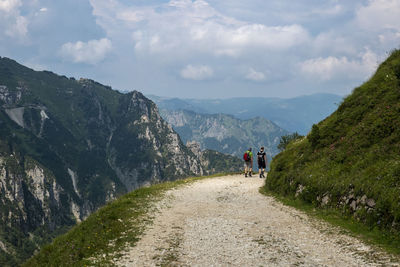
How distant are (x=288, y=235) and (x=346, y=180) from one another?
6303 millimetres

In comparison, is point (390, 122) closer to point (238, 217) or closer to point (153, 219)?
point (238, 217)

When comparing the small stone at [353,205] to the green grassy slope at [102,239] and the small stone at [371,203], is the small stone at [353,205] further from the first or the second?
the green grassy slope at [102,239]

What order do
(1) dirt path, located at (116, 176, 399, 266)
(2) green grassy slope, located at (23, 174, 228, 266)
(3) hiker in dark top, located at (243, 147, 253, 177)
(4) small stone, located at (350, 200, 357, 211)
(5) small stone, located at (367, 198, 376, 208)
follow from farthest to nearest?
(3) hiker in dark top, located at (243, 147, 253, 177)
(4) small stone, located at (350, 200, 357, 211)
(5) small stone, located at (367, 198, 376, 208)
(2) green grassy slope, located at (23, 174, 228, 266)
(1) dirt path, located at (116, 176, 399, 266)

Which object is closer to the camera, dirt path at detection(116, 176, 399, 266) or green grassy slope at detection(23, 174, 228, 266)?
dirt path at detection(116, 176, 399, 266)

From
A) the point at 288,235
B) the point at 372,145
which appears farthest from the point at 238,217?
the point at 372,145

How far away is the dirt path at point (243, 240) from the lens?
12117mm

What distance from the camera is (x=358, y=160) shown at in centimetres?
2050

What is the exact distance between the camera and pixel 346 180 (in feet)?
61.8

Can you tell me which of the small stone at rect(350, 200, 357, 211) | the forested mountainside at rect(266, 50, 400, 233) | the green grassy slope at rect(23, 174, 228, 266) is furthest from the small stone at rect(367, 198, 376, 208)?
the green grassy slope at rect(23, 174, 228, 266)

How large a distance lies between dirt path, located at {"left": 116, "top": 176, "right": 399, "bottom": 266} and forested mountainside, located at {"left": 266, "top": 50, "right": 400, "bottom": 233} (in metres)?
2.10

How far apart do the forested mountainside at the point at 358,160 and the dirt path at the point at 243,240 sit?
2.10m

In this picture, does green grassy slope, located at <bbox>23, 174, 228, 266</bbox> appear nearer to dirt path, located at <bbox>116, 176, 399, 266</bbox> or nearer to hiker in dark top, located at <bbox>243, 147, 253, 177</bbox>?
dirt path, located at <bbox>116, 176, 399, 266</bbox>

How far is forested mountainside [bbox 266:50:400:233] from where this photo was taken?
1555cm

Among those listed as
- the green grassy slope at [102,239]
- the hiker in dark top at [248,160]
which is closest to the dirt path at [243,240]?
the green grassy slope at [102,239]
